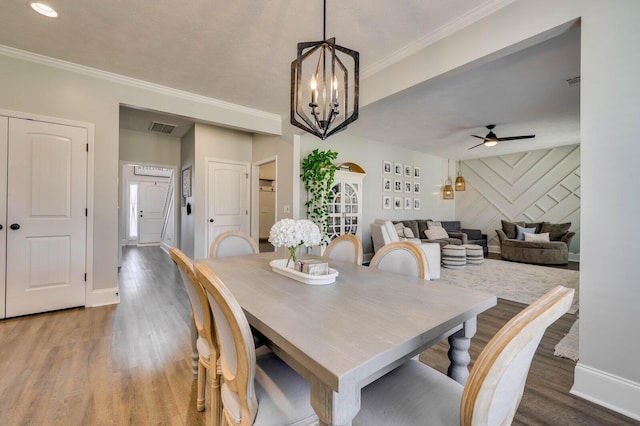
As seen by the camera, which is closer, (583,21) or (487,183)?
(583,21)

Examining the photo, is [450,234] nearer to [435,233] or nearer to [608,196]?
[435,233]

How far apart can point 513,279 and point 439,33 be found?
3.91 m

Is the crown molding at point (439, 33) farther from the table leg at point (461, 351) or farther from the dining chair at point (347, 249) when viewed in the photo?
the table leg at point (461, 351)

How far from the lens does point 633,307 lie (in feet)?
4.97

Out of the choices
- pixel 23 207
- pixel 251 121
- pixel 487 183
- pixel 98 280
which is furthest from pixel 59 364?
pixel 487 183

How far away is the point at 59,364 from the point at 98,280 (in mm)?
1421

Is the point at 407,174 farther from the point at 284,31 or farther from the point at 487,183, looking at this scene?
the point at 284,31

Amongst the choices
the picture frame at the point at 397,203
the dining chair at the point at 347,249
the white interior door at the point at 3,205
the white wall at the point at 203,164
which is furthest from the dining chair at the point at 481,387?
the picture frame at the point at 397,203

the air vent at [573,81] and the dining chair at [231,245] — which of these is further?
the air vent at [573,81]

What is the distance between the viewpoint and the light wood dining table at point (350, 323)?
0.75m

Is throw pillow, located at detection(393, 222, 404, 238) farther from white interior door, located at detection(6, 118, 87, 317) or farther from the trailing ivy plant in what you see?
white interior door, located at detection(6, 118, 87, 317)

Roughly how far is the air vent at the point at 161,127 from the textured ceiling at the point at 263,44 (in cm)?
152

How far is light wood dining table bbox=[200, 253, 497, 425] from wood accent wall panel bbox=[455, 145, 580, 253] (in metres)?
7.03

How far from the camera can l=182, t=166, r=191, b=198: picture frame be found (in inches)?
197
